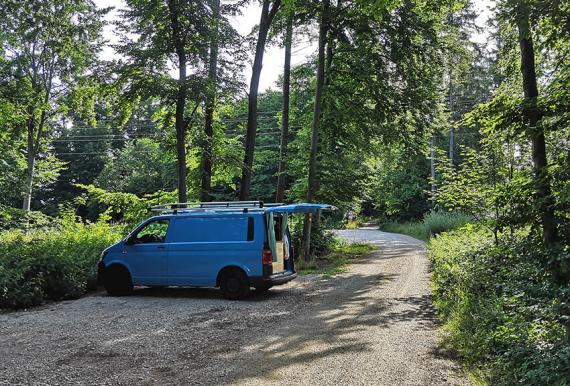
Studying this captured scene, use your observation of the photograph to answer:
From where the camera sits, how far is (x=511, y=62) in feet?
37.0

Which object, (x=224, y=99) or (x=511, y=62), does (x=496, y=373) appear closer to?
(x=511, y=62)

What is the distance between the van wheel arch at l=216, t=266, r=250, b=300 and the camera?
11.0 metres

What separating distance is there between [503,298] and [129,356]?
551 centimetres

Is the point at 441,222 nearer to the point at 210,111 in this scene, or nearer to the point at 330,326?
the point at 210,111

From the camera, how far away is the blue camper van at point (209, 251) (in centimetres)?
1105

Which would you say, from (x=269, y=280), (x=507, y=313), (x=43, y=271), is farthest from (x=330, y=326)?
(x=43, y=271)

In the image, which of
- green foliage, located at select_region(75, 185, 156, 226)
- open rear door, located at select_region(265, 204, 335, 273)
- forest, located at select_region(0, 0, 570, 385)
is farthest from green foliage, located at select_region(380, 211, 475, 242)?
green foliage, located at select_region(75, 185, 156, 226)

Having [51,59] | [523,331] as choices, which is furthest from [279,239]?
[51,59]

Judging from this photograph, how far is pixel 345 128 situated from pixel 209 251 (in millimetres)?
12270

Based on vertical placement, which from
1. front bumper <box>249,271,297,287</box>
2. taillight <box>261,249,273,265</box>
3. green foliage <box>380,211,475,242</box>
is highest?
green foliage <box>380,211,475,242</box>

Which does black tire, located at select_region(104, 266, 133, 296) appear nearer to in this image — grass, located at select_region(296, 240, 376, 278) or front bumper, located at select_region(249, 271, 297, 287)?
front bumper, located at select_region(249, 271, 297, 287)

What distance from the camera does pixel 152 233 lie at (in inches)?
476

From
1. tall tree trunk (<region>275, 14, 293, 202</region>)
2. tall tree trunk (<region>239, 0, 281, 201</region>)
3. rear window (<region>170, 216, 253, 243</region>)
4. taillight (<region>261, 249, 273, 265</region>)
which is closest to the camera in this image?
taillight (<region>261, 249, 273, 265</region>)

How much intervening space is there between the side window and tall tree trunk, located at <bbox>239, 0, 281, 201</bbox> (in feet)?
23.7
